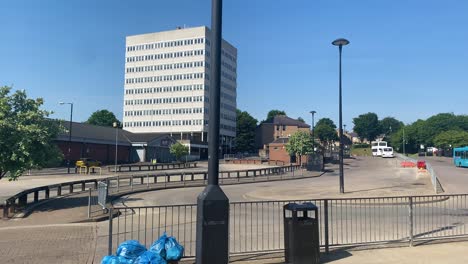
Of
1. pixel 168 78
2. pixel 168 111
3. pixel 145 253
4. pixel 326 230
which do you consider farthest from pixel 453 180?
pixel 168 78

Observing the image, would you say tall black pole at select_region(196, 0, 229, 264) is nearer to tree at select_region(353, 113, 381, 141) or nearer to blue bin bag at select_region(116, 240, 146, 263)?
blue bin bag at select_region(116, 240, 146, 263)

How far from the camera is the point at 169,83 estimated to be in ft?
388

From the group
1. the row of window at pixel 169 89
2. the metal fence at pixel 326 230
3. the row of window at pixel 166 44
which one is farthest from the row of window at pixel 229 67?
the metal fence at pixel 326 230

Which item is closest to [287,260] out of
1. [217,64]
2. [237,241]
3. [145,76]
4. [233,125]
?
[237,241]

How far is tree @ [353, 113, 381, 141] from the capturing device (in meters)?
171

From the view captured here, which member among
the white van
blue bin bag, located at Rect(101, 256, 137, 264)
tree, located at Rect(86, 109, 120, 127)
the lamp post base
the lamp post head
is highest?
tree, located at Rect(86, 109, 120, 127)

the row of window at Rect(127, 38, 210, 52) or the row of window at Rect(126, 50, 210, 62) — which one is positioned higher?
the row of window at Rect(127, 38, 210, 52)

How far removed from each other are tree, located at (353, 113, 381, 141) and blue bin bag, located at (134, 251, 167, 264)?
17338 centimetres

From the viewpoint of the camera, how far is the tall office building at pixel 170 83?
114625 millimetres

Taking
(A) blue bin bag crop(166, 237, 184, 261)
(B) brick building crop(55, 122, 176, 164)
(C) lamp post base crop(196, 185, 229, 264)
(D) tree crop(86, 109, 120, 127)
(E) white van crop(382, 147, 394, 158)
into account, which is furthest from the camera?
(D) tree crop(86, 109, 120, 127)

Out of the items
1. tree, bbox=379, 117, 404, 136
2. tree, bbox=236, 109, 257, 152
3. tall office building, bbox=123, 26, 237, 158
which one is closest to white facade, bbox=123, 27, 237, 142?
tall office building, bbox=123, 26, 237, 158

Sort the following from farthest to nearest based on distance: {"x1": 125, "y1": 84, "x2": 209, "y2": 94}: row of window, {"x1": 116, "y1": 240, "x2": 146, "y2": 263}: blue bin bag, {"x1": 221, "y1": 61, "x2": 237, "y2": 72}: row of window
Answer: {"x1": 221, "y1": 61, "x2": 237, "y2": 72}: row of window, {"x1": 125, "y1": 84, "x2": 209, "y2": 94}: row of window, {"x1": 116, "y1": 240, "x2": 146, "y2": 263}: blue bin bag

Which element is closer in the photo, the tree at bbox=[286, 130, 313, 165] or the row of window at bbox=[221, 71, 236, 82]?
the tree at bbox=[286, 130, 313, 165]

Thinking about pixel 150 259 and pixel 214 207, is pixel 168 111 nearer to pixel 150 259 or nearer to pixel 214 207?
pixel 150 259
